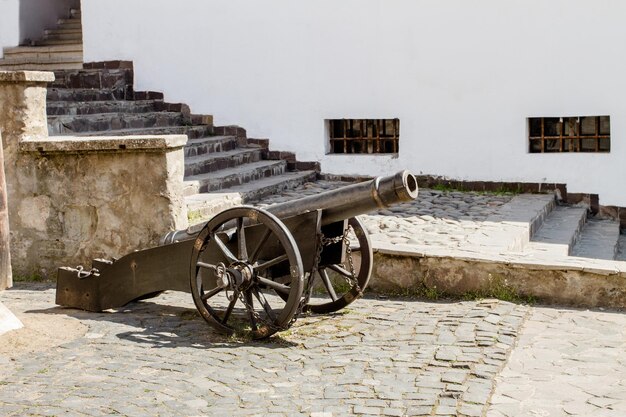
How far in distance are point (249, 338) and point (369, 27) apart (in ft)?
21.2

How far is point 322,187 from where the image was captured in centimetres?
1150

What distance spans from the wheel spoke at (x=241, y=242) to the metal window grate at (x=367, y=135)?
19.9 ft

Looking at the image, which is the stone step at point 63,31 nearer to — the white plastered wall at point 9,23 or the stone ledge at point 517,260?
the white plastered wall at point 9,23

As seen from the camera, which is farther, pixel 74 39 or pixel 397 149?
pixel 74 39

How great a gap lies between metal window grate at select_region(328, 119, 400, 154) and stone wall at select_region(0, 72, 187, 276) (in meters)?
4.61

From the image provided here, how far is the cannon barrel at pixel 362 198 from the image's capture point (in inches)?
230

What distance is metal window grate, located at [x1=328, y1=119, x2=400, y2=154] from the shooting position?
39.1 feet

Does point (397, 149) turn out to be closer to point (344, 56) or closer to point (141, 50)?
point (344, 56)

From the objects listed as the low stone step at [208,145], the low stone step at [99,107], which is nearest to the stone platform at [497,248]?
the low stone step at [208,145]

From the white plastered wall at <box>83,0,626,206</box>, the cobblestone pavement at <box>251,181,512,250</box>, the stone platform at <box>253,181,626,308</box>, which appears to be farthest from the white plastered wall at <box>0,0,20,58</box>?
the stone platform at <box>253,181,626,308</box>

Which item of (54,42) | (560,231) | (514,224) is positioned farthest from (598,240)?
(54,42)

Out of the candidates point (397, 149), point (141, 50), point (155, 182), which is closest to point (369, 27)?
point (397, 149)

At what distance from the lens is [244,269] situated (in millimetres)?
5914

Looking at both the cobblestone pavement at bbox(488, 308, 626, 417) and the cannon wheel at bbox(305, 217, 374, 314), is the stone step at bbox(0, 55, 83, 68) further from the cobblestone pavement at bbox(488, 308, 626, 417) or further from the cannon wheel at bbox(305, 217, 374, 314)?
the cobblestone pavement at bbox(488, 308, 626, 417)
